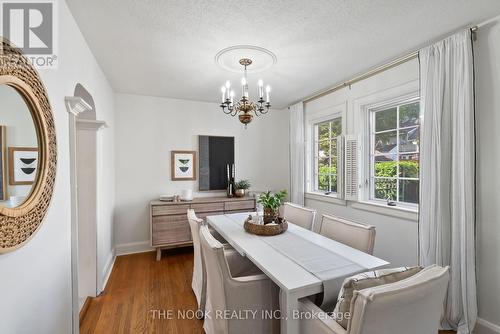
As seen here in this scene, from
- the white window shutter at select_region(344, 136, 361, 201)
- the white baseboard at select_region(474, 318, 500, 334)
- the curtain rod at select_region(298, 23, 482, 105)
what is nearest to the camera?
the white baseboard at select_region(474, 318, 500, 334)

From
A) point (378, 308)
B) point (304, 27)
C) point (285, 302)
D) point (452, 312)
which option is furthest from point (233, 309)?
point (304, 27)

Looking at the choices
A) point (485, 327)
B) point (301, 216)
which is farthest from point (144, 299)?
point (485, 327)

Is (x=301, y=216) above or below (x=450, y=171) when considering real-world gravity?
below

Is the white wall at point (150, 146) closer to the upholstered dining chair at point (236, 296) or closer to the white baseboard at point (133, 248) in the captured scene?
the white baseboard at point (133, 248)

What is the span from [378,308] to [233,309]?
34.2 inches

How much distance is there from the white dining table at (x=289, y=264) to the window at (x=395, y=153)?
1306 mm

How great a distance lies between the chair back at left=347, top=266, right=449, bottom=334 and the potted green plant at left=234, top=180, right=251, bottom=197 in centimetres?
297

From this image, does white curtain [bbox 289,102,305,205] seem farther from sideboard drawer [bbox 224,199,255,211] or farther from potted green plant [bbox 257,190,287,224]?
potted green plant [bbox 257,190,287,224]

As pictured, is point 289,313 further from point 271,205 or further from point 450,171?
point 450,171

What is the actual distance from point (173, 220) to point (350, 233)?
2.40 meters

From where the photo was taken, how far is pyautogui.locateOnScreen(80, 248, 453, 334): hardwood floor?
1.96m

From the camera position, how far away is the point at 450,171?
2008 mm

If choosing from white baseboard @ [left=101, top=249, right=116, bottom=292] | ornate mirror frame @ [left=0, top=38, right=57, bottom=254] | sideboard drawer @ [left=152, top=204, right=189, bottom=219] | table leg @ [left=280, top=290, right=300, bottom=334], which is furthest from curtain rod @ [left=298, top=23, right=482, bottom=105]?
white baseboard @ [left=101, top=249, right=116, bottom=292]

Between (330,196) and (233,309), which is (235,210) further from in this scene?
(233,309)
